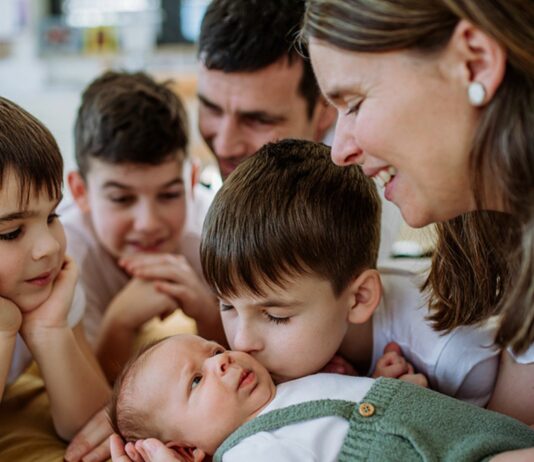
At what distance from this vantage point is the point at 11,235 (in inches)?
46.5

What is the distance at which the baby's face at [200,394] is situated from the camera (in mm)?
1086

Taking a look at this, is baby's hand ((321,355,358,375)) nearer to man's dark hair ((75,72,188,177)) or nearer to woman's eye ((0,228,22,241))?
woman's eye ((0,228,22,241))

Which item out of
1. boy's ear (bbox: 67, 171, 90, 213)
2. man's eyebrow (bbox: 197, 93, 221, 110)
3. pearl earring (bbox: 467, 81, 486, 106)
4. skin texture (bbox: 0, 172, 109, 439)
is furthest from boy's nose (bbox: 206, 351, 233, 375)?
boy's ear (bbox: 67, 171, 90, 213)

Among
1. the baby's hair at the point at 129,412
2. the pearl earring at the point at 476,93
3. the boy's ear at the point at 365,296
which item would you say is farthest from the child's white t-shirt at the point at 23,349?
the pearl earring at the point at 476,93

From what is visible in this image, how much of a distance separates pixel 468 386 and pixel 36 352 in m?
0.73

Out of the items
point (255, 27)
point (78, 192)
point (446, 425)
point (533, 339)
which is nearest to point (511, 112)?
point (533, 339)

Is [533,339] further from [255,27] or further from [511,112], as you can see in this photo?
[255,27]

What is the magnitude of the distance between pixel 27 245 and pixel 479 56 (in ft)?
2.41

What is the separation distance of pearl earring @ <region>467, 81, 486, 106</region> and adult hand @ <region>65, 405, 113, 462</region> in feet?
2.41

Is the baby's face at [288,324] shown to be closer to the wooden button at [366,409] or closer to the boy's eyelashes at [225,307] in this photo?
the boy's eyelashes at [225,307]

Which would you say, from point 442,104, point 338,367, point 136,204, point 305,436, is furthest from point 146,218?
point 442,104

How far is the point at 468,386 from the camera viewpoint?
1272 mm

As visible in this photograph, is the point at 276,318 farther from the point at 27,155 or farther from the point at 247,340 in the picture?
the point at 27,155

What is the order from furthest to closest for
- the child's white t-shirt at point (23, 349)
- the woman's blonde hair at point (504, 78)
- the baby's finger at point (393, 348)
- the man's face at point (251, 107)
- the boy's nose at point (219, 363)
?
the man's face at point (251, 107) → the child's white t-shirt at point (23, 349) → the baby's finger at point (393, 348) → the boy's nose at point (219, 363) → the woman's blonde hair at point (504, 78)
